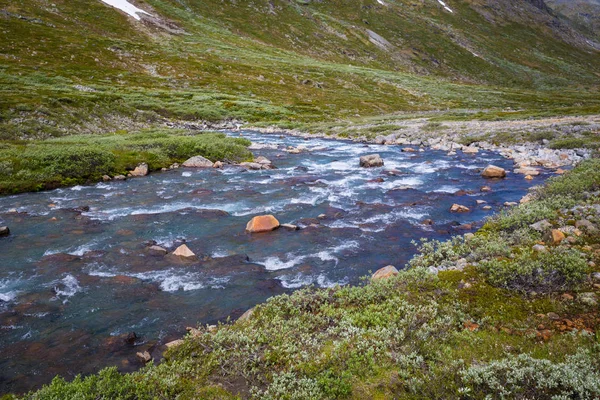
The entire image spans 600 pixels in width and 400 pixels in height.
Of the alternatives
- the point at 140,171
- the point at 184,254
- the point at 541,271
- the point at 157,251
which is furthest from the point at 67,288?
the point at 140,171

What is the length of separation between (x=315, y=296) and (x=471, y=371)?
4.07 meters

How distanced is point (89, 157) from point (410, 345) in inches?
1072

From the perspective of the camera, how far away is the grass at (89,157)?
2328 centimetres

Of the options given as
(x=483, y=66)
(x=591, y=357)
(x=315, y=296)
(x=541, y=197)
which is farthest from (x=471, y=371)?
(x=483, y=66)

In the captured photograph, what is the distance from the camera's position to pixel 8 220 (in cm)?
1733

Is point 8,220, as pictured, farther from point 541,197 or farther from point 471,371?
point 541,197

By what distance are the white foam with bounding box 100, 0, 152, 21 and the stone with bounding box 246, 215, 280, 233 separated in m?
142

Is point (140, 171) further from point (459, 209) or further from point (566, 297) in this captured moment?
point (566, 297)

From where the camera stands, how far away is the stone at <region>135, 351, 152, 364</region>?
26.7ft

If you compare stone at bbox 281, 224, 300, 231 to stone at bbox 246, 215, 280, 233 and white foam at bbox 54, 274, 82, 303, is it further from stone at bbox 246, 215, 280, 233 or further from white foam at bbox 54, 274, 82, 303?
white foam at bbox 54, 274, 82, 303

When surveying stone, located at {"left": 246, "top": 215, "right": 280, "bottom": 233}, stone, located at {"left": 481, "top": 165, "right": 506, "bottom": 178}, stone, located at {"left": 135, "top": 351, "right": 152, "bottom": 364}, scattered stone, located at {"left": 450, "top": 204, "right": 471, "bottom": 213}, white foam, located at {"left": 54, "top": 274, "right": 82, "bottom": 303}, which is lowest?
white foam, located at {"left": 54, "top": 274, "right": 82, "bottom": 303}

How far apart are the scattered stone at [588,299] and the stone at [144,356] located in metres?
9.55

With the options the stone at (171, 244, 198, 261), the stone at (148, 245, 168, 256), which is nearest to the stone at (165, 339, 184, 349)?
the stone at (171, 244, 198, 261)

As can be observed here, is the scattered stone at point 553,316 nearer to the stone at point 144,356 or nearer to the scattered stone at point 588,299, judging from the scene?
the scattered stone at point 588,299
